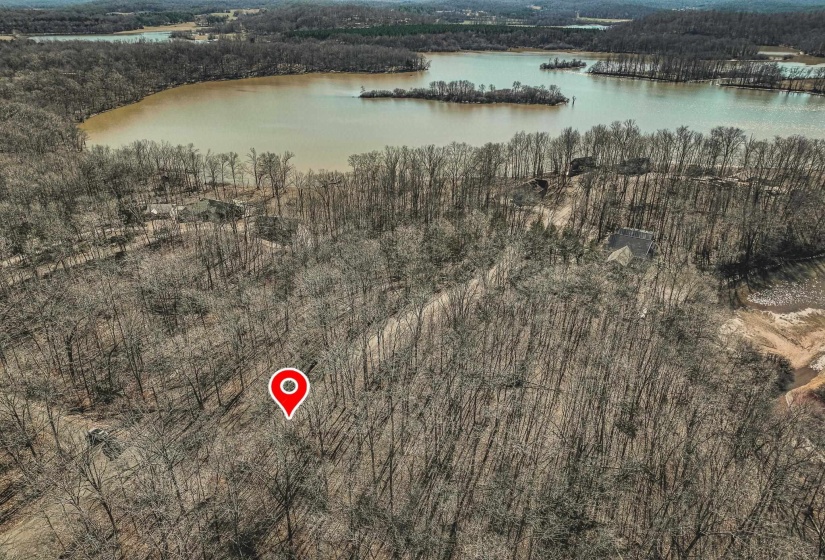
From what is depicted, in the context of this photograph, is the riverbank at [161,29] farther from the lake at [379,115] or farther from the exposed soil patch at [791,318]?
the exposed soil patch at [791,318]

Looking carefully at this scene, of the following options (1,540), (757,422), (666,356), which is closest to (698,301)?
(666,356)

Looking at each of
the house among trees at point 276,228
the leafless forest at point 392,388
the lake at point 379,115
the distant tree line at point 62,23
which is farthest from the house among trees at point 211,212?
the distant tree line at point 62,23

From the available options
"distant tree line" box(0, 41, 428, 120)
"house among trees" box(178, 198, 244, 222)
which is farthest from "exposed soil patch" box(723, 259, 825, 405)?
"distant tree line" box(0, 41, 428, 120)

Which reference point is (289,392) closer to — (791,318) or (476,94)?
(791,318)

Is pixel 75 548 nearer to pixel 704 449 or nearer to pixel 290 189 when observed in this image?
pixel 704 449

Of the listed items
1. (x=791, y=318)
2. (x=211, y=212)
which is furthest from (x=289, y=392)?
(x=791, y=318)

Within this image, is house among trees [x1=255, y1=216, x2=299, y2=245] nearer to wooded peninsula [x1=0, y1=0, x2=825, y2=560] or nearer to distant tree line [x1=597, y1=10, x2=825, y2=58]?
wooded peninsula [x1=0, y1=0, x2=825, y2=560]
